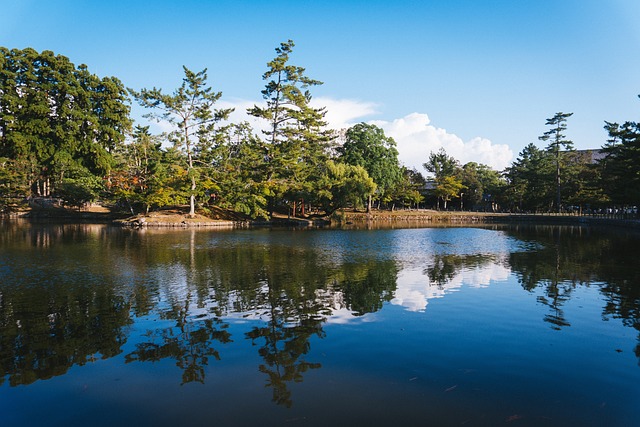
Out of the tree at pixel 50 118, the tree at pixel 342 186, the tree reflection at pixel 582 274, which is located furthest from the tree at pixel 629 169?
the tree at pixel 50 118

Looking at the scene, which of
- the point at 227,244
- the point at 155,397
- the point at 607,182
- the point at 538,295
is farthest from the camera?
the point at 607,182

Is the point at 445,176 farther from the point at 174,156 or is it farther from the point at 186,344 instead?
the point at 186,344

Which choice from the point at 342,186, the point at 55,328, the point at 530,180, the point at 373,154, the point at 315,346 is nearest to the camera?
the point at 315,346

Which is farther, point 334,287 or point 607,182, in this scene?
point 607,182

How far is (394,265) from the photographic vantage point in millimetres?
17828

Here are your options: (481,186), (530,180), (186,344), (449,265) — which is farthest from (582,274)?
(481,186)

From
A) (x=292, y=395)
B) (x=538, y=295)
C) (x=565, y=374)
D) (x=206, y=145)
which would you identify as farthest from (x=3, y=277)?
(x=206, y=145)

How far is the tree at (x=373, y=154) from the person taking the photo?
186 feet

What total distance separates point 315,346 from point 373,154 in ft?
168

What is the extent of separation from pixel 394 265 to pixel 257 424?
521 inches

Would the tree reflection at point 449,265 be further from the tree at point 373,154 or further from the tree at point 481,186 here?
the tree at point 481,186

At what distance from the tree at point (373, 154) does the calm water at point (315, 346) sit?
4110 cm

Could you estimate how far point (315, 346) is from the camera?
26.0 feet

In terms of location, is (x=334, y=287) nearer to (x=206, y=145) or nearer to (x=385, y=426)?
(x=385, y=426)
